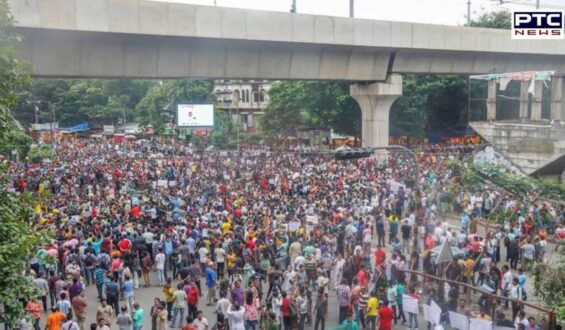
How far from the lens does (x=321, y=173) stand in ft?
109

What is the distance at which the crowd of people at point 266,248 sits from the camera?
13.6 m

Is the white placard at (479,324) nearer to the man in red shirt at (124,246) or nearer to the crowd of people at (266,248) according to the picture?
the crowd of people at (266,248)

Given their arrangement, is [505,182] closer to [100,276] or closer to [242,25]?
[242,25]

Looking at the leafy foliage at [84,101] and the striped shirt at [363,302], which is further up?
the leafy foliage at [84,101]

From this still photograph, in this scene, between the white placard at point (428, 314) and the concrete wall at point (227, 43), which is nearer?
the white placard at point (428, 314)

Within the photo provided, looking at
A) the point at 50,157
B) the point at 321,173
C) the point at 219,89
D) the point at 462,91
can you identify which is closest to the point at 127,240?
the point at 321,173

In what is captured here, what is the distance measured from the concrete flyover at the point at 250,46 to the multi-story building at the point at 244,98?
42.3 meters

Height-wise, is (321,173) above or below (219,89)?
below

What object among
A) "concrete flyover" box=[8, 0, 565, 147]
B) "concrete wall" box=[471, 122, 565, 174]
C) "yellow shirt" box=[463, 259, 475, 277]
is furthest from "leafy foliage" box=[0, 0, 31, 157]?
"concrete wall" box=[471, 122, 565, 174]

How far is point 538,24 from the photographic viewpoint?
3669cm

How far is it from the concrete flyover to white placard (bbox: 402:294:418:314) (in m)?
13.6

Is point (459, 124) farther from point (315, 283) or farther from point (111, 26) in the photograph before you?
point (315, 283)

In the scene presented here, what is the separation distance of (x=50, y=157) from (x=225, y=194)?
16409 millimetres

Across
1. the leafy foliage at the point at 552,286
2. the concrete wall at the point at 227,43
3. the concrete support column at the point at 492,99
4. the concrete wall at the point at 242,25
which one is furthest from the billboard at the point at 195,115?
the leafy foliage at the point at 552,286
